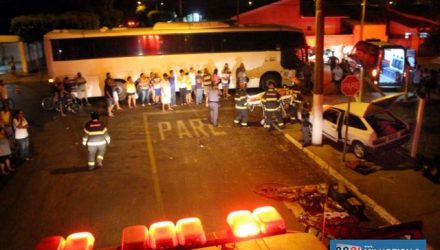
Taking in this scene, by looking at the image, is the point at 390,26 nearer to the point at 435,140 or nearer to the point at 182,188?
the point at 435,140

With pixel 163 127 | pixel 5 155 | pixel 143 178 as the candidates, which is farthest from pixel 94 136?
pixel 163 127

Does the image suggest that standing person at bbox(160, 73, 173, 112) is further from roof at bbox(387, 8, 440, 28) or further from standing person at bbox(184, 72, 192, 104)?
roof at bbox(387, 8, 440, 28)

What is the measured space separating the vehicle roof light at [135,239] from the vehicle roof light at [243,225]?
93cm

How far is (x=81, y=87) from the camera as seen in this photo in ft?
65.4

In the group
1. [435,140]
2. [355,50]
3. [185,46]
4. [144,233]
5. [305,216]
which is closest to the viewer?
[144,233]

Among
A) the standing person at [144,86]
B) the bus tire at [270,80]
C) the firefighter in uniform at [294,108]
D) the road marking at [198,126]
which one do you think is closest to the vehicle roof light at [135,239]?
the road marking at [198,126]

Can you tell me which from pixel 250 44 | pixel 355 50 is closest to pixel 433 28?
pixel 355 50

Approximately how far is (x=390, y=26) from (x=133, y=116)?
85.8ft

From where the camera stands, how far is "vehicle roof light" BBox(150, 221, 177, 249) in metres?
4.27

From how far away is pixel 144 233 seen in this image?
4395mm

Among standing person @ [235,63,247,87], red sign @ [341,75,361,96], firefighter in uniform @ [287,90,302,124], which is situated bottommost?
firefighter in uniform @ [287,90,302,124]

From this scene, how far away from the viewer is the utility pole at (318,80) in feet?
41.5

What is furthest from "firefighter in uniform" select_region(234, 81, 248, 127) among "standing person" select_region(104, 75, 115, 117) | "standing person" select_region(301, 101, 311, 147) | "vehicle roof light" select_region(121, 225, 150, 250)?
"vehicle roof light" select_region(121, 225, 150, 250)

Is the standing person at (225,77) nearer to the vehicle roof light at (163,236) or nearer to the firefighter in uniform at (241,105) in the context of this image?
the firefighter in uniform at (241,105)
